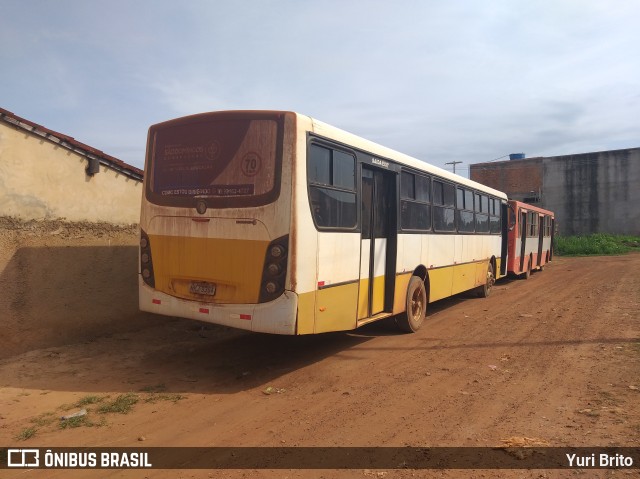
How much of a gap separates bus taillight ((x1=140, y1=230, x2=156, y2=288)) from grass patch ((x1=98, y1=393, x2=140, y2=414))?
4.92 feet

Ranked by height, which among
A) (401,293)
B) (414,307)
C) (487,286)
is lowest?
(487,286)

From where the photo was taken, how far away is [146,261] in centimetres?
615

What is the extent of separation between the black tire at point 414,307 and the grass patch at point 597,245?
29026 millimetres

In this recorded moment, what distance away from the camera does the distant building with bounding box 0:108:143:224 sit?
20.8ft

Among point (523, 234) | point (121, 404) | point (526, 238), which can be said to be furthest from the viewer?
point (526, 238)

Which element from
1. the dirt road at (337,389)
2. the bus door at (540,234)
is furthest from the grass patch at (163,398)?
the bus door at (540,234)

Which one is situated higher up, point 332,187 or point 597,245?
point 332,187

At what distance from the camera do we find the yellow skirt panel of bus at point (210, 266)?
5277 mm

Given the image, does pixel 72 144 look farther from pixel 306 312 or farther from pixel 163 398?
pixel 306 312

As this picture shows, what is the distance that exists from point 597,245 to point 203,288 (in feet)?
114

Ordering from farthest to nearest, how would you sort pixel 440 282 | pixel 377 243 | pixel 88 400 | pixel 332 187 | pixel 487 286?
pixel 487 286
pixel 440 282
pixel 377 243
pixel 332 187
pixel 88 400

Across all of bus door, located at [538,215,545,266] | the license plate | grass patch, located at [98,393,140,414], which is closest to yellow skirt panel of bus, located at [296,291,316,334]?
the license plate

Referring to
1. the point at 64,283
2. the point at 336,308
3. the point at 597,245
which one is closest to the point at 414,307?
the point at 336,308

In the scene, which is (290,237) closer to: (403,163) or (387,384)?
(387,384)
